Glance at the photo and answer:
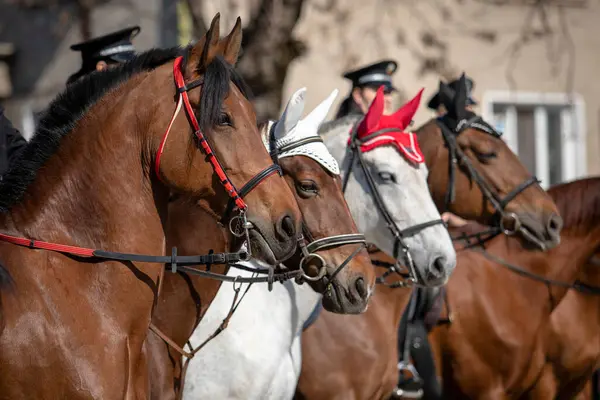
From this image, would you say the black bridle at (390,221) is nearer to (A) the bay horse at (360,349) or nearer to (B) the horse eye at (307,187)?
(A) the bay horse at (360,349)

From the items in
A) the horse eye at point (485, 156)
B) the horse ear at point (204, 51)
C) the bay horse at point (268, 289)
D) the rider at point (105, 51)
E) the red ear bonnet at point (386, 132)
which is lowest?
the bay horse at point (268, 289)

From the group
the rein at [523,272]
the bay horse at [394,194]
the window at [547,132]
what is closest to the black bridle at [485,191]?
the rein at [523,272]

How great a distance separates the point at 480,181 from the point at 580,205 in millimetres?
1306

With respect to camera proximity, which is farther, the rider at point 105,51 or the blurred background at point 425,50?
the blurred background at point 425,50

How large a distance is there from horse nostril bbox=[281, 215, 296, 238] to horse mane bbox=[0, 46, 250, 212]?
0.44 metres

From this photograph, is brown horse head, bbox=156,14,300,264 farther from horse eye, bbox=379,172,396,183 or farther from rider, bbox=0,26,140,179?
rider, bbox=0,26,140,179

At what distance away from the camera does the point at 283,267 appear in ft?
14.8

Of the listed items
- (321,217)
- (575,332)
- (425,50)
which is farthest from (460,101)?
(425,50)

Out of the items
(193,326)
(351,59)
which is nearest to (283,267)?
(193,326)

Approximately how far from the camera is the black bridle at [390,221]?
5.04 meters

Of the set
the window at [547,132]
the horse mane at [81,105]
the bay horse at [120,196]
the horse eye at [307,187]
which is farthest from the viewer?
the window at [547,132]

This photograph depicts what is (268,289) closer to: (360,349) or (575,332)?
(360,349)

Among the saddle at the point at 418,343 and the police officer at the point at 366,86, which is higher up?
the police officer at the point at 366,86

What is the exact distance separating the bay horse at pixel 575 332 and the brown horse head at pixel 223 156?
3.62 meters
